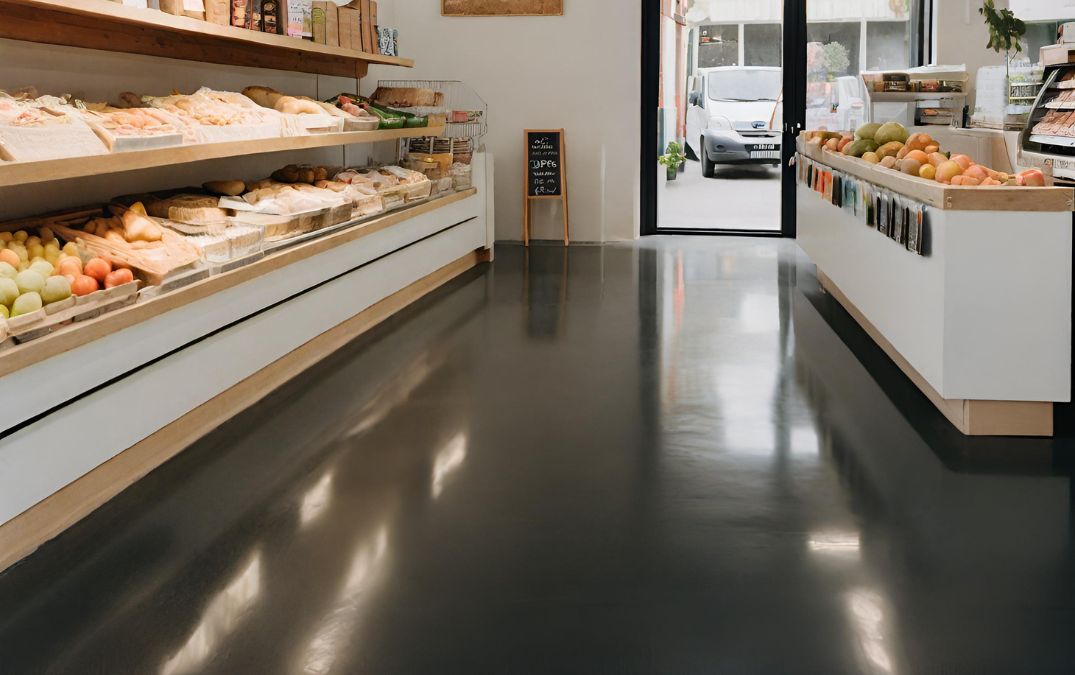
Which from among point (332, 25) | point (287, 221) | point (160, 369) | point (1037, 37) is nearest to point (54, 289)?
point (160, 369)

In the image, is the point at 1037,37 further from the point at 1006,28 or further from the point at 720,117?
the point at 720,117

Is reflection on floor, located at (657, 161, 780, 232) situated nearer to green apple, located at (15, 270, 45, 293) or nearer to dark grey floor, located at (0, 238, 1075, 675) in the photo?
dark grey floor, located at (0, 238, 1075, 675)

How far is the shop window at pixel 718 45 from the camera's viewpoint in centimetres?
993

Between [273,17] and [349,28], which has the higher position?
[349,28]

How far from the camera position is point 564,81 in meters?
9.55

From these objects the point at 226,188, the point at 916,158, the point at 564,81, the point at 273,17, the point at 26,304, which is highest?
the point at 564,81

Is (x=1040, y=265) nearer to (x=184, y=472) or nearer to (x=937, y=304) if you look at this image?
(x=937, y=304)

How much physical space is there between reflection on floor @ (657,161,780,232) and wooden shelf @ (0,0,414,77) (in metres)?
4.16

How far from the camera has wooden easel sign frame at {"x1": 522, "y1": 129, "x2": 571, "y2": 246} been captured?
376 inches

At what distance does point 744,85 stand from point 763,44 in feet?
1.31

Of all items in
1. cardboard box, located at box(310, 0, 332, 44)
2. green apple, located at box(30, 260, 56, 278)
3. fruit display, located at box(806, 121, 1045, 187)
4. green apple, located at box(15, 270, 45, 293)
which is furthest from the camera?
cardboard box, located at box(310, 0, 332, 44)

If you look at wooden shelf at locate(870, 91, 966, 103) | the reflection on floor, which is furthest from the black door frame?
wooden shelf at locate(870, 91, 966, 103)

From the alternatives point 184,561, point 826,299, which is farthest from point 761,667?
point 826,299

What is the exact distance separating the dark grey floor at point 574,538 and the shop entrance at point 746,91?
5214 millimetres
